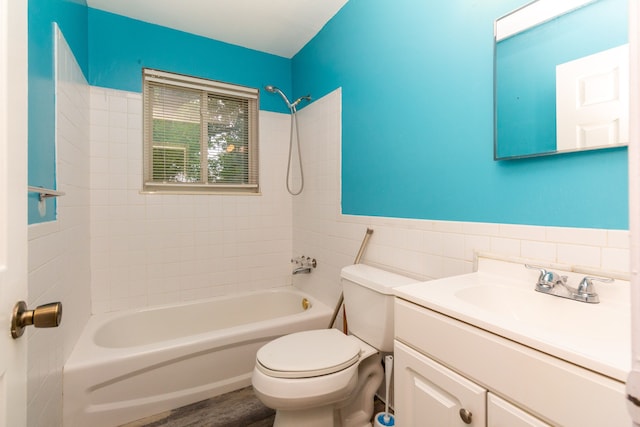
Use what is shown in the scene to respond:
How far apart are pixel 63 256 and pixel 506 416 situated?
1859 millimetres

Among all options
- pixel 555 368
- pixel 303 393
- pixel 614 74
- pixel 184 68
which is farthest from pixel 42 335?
pixel 614 74

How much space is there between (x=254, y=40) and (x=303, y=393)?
2503mm

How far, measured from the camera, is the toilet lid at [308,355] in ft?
4.00

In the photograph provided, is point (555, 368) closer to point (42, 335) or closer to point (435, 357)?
point (435, 357)

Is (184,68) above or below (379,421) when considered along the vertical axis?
above

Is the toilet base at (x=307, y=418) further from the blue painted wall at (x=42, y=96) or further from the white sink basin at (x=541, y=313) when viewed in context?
the blue painted wall at (x=42, y=96)

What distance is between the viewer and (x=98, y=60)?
2.03 meters

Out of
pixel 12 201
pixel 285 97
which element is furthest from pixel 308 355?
pixel 285 97

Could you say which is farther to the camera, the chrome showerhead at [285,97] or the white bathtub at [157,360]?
the chrome showerhead at [285,97]

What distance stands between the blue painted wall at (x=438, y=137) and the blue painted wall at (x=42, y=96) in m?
1.51

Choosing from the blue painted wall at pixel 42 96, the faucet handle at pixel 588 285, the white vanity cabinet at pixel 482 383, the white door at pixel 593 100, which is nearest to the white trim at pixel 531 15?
the white door at pixel 593 100

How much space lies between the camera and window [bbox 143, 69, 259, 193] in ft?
7.38

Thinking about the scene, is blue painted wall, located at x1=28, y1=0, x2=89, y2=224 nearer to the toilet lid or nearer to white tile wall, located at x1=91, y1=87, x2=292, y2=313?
white tile wall, located at x1=91, y1=87, x2=292, y2=313

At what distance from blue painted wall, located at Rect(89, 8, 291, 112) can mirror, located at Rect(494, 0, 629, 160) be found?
6.42 ft
